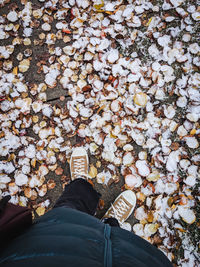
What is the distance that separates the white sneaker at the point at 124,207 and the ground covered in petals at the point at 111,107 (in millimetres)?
45

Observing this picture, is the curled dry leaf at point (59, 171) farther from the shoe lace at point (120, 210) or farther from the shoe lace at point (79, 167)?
the shoe lace at point (120, 210)

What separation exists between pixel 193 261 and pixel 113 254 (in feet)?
3.03

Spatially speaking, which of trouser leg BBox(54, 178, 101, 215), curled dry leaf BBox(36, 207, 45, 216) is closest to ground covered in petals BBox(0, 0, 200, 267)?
curled dry leaf BBox(36, 207, 45, 216)

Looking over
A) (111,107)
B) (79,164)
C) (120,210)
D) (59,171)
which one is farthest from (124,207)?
(111,107)

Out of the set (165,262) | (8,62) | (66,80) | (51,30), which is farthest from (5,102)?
(165,262)

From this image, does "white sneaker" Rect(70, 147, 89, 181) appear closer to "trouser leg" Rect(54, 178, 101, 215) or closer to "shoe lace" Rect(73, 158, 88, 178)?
"shoe lace" Rect(73, 158, 88, 178)

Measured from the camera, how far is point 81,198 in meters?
1.32

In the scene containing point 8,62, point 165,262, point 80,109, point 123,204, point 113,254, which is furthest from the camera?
point 8,62

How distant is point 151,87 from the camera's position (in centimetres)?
157

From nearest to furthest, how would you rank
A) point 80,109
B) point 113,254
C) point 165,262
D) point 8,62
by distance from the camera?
point 113,254
point 165,262
point 80,109
point 8,62

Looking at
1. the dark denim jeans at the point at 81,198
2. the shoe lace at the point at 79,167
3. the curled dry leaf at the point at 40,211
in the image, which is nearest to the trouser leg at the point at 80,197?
the dark denim jeans at the point at 81,198

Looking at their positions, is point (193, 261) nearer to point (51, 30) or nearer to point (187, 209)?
point (187, 209)

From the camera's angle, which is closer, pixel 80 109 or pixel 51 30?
pixel 80 109

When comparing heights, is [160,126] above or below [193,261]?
above
